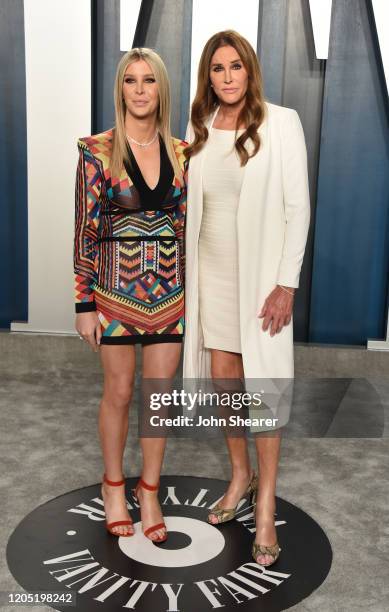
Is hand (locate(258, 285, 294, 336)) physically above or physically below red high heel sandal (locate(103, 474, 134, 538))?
above

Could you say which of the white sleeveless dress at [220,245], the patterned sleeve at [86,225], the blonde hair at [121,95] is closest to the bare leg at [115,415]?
the patterned sleeve at [86,225]

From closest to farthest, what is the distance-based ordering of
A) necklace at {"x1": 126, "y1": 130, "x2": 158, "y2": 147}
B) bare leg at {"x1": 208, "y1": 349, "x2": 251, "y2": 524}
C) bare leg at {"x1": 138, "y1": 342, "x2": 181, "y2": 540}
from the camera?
necklace at {"x1": 126, "y1": 130, "x2": 158, "y2": 147}, bare leg at {"x1": 138, "y1": 342, "x2": 181, "y2": 540}, bare leg at {"x1": 208, "y1": 349, "x2": 251, "y2": 524}

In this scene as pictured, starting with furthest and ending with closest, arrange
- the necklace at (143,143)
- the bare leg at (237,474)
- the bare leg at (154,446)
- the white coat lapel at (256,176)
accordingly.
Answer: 1. the bare leg at (237,474)
2. the bare leg at (154,446)
3. the necklace at (143,143)
4. the white coat lapel at (256,176)

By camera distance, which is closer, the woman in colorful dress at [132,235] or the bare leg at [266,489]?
the woman in colorful dress at [132,235]

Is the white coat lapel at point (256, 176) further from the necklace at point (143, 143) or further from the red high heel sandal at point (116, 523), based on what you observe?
the red high heel sandal at point (116, 523)

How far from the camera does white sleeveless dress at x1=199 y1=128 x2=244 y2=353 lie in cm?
226

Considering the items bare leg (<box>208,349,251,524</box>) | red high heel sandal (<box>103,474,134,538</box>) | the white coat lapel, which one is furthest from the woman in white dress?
red high heel sandal (<box>103,474,134,538</box>)

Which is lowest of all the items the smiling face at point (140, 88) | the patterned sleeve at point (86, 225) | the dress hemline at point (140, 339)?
the dress hemline at point (140, 339)

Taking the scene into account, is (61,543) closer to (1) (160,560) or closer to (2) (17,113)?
(1) (160,560)

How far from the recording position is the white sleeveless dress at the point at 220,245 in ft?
7.43

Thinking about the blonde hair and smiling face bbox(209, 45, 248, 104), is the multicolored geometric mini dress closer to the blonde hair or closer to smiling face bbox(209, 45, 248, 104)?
the blonde hair

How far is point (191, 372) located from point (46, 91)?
2479 mm

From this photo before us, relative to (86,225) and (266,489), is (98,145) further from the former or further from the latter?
(266,489)

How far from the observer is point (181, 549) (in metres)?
2.41
